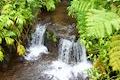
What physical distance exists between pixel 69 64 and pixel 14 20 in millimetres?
2069

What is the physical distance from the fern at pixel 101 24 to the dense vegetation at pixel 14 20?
15.0 ft

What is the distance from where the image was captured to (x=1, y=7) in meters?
8.05

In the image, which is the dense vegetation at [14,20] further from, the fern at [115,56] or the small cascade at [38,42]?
the fern at [115,56]

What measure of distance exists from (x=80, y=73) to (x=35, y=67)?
4.27 feet

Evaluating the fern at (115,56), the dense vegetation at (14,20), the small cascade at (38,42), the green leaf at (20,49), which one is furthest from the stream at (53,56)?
the fern at (115,56)

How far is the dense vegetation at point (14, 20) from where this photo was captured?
701 cm

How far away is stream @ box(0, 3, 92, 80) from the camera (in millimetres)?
7020

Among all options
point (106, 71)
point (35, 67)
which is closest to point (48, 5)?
point (35, 67)

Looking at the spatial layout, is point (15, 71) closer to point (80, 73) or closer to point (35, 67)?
point (35, 67)

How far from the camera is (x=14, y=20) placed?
24.9 ft

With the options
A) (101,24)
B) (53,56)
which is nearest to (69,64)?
(53,56)

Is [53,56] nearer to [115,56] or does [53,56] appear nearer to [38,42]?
[38,42]

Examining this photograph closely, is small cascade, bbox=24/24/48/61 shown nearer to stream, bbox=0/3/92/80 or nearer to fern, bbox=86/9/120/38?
stream, bbox=0/3/92/80

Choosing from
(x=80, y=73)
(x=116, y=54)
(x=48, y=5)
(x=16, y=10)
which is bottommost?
(x=116, y=54)
